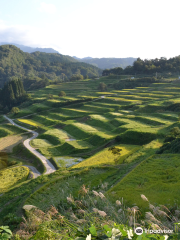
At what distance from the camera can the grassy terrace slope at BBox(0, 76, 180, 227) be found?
1348cm

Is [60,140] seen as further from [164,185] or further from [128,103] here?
[164,185]

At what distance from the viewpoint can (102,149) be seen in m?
31.9

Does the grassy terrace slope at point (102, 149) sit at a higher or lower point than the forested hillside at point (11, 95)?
lower

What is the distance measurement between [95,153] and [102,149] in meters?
1.47

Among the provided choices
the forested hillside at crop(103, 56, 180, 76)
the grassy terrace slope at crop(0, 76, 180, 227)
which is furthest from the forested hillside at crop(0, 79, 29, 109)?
the forested hillside at crop(103, 56, 180, 76)

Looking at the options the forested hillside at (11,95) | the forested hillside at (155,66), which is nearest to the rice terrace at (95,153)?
the forested hillside at (11,95)

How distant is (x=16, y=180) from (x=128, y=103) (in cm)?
4013

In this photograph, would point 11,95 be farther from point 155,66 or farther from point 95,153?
point 95,153

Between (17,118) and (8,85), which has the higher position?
(8,85)

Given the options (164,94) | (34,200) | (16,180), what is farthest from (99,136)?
(164,94)

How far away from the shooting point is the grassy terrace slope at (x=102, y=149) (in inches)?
531

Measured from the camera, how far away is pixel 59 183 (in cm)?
1722

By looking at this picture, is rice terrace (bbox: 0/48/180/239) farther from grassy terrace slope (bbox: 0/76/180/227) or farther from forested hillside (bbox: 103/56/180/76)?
forested hillside (bbox: 103/56/180/76)

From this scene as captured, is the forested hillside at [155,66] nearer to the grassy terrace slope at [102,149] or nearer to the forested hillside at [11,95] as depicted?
the grassy terrace slope at [102,149]
